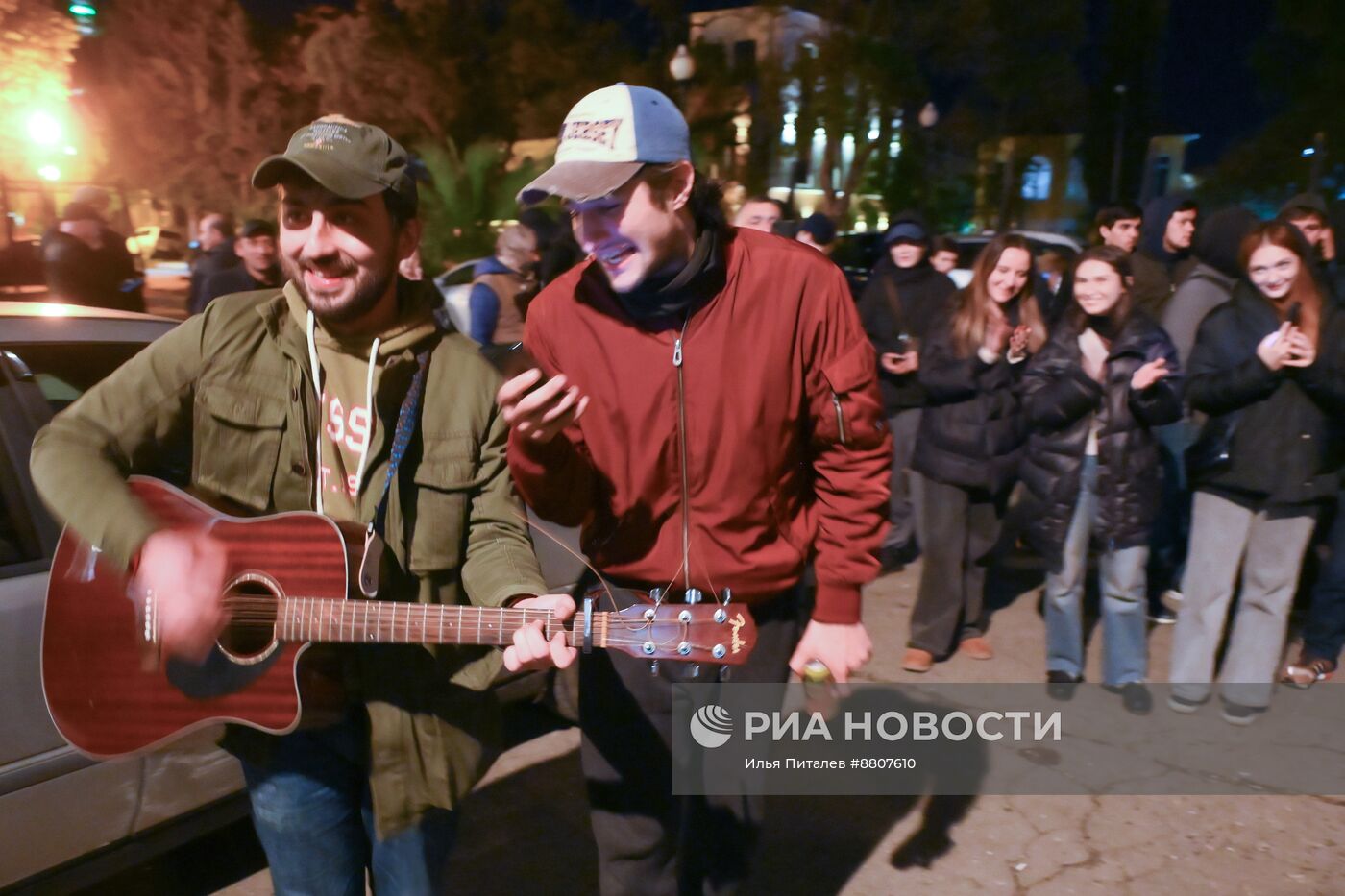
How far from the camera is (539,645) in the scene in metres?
1.85

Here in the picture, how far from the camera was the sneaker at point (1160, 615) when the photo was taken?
5.57 metres

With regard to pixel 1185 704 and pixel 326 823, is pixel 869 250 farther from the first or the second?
pixel 326 823

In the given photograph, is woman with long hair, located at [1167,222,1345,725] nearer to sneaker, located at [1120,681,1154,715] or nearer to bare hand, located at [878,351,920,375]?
sneaker, located at [1120,681,1154,715]

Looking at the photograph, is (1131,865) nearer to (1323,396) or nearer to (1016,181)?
(1323,396)

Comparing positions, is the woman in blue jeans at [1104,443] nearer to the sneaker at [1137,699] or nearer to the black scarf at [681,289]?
the sneaker at [1137,699]

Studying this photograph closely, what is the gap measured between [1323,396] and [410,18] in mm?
27363

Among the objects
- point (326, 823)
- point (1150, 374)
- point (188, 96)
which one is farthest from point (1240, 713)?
point (188, 96)

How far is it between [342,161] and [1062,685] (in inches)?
153

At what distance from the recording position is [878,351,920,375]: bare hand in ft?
18.9

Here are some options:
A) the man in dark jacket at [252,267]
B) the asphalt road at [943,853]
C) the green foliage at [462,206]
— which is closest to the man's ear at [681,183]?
the asphalt road at [943,853]

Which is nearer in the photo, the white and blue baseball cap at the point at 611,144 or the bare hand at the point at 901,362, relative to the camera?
the white and blue baseball cap at the point at 611,144

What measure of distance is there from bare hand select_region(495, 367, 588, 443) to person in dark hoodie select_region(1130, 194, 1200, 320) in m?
4.97

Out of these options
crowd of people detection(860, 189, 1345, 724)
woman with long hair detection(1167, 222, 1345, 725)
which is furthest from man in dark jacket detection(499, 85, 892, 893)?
woman with long hair detection(1167, 222, 1345, 725)

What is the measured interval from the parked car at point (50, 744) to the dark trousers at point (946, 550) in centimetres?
313
